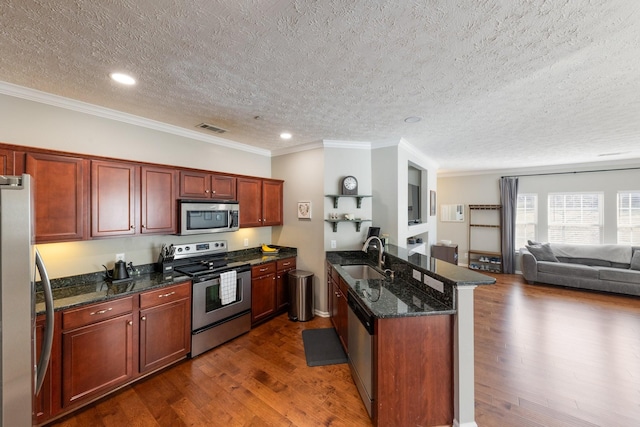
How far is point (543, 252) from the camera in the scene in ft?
18.2

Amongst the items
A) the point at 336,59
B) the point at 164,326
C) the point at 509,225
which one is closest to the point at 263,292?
the point at 164,326

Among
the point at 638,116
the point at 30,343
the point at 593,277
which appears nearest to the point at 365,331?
the point at 30,343

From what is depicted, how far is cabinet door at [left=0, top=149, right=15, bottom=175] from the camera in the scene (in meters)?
1.80

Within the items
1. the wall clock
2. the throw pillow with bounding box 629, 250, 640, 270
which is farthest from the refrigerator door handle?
the throw pillow with bounding box 629, 250, 640, 270

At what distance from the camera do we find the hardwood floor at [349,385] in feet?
6.37

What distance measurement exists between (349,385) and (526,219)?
6579mm

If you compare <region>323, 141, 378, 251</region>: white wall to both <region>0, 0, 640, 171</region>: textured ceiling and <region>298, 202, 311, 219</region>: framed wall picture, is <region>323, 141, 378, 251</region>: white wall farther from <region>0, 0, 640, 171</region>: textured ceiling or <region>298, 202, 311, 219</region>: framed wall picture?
<region>0, 0, 640, 171</region>: textured ceiling

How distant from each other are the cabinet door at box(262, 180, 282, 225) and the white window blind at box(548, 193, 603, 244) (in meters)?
6.59

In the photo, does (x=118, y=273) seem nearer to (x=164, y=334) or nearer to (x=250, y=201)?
(x=164, y=334)

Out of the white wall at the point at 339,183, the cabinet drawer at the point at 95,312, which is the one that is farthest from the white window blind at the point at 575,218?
the cabinet drawer at the point at 95,312

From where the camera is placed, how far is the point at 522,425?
1869 millimetres

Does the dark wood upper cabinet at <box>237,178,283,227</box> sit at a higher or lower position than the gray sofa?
higher

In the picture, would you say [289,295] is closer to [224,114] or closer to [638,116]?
[224,114]

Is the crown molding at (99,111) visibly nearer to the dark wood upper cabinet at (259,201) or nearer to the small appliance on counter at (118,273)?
the dark wood upper cabinet at (259,201)
